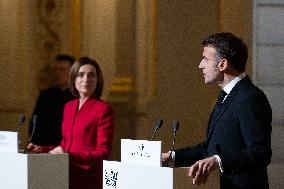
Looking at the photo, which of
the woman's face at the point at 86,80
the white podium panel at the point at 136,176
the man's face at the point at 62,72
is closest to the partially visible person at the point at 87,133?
the woman's face at the point at 86,80

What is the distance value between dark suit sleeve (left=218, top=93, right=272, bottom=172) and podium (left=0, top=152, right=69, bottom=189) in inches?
42.4

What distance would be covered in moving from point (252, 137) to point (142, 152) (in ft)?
1.41

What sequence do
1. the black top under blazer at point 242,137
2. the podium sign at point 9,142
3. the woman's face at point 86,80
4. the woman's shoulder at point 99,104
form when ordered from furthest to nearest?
the woman's face at point 86,80 < the woman's shoulder at point 99,104 < the podium sign at point 9,142 < the black top under blazer at point 242,137

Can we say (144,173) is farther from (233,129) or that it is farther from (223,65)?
(223,65)

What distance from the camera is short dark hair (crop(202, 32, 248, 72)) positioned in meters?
3.47

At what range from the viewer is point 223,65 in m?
3.49

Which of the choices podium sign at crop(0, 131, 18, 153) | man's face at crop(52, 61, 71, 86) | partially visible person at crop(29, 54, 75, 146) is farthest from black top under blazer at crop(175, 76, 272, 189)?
man's face at crop(52, 61, 71, 86)

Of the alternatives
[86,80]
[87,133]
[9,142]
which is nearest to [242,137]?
[9,142]

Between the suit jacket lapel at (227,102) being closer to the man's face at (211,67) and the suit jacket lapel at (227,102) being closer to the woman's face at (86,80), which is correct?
the man's face at (211,67)

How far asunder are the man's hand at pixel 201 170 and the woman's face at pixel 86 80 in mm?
1829

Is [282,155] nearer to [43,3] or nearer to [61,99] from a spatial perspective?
[61,99]

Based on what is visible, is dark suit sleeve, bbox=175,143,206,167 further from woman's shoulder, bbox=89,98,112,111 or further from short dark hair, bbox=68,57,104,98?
short dark hair, bbox=68,57,104,98

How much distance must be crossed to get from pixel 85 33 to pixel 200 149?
3.75 metres

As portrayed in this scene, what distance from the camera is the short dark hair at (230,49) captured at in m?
3.47
